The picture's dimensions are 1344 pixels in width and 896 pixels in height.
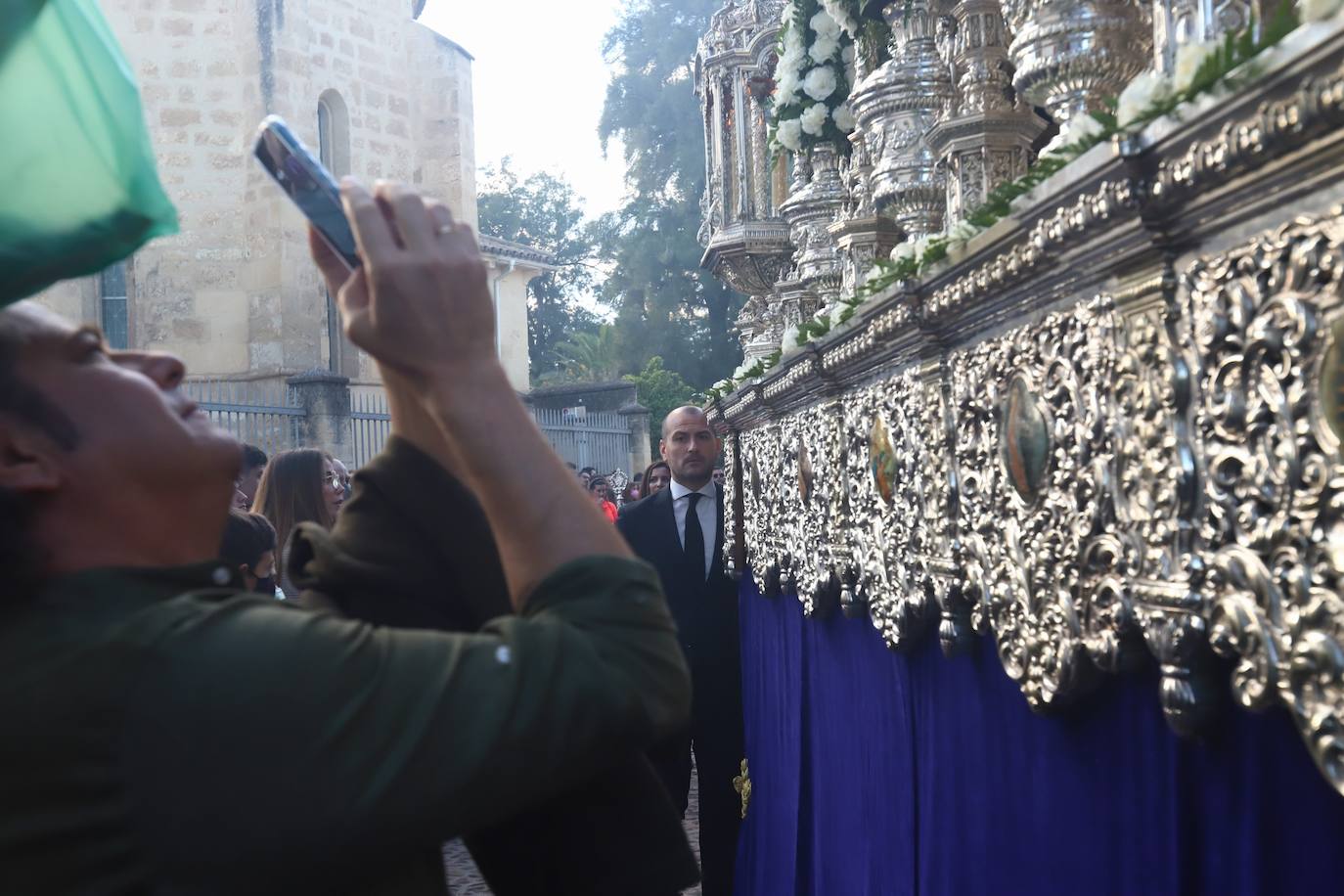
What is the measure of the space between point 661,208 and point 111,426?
118ft

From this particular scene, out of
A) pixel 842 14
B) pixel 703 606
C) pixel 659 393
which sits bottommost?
pixel 703 606

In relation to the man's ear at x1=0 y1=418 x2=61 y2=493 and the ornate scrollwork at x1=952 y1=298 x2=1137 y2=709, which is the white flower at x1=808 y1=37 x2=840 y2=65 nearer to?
the ornate scrollwork at x1=952 y1=298 x2=1137 y2=709

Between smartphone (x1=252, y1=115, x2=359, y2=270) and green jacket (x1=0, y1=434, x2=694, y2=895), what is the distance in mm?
373

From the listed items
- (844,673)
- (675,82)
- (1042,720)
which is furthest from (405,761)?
(675,82)

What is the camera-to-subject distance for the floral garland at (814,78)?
514cm

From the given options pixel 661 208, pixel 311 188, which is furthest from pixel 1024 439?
pixel 661 208

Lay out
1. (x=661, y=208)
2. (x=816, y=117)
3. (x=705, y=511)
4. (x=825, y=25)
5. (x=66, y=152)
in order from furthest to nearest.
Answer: (x=661, y=208), (x=705, y=511), (x=816, y=117), (x=825, y=25), (x=66, y=152)

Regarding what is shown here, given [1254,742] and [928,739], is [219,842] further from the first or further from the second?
[928,739]

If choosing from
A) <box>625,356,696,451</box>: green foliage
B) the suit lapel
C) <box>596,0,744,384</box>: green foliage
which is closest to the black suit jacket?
the suit lapel

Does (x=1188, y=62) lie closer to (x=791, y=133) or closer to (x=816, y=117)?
(x=816, y=117)

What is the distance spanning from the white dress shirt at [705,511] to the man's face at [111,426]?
470cm

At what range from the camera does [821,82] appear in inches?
204

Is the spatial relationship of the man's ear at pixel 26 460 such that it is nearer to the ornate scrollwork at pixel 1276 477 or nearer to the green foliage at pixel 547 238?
the ornate scrollwork at pixel 1276 477

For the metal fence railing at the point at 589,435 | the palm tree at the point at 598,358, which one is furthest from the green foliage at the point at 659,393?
the metal fence railing at the point at 589,435
